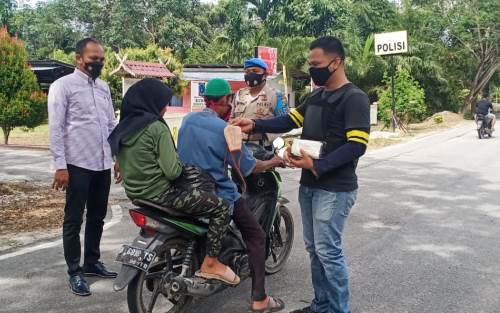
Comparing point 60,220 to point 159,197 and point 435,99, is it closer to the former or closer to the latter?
point 159,197

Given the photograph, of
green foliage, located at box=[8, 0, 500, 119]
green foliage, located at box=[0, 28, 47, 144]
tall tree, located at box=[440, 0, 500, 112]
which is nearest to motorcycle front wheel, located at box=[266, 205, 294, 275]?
green foliage, located at box=[0, 28, 47, 144]

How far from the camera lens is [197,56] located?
38344mm

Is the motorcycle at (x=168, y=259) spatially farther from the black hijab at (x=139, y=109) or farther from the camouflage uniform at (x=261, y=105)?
the camouflage uniform at (x=261, y=105)

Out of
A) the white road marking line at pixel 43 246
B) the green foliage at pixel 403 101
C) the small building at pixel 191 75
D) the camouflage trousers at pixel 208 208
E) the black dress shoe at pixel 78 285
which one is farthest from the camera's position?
the green foliage at pixel 403 101

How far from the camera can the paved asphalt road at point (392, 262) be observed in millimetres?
3871

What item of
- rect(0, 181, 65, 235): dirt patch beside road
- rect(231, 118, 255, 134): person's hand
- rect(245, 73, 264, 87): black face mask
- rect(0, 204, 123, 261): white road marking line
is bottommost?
rect(0, 204, 123, 261): white road marking line

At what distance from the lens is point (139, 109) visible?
332cm

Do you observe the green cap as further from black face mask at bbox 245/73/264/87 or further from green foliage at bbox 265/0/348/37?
green foliage at bbox 265/0/348/37

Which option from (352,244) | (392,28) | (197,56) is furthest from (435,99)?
(352,244)

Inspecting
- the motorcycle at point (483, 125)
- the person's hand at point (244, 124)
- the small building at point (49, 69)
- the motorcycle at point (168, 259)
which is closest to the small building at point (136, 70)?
the small building at point (49, 69)

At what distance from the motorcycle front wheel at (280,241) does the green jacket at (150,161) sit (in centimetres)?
137

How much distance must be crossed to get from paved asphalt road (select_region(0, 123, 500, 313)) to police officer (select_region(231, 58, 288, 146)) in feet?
4.58

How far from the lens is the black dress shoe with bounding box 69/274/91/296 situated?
3.99m

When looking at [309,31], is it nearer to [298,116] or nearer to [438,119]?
[438,119]
